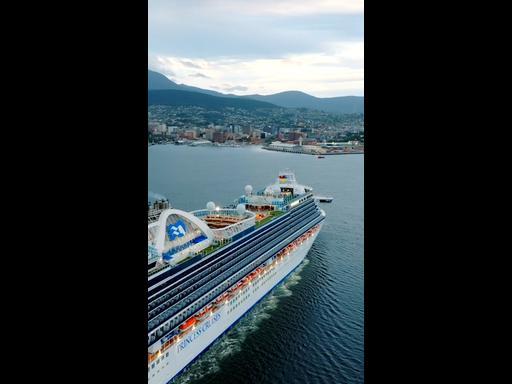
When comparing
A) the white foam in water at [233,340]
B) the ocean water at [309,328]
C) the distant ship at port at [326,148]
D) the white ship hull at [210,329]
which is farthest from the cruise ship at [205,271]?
the distant ship at port at [326,148]

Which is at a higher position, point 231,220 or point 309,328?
point 231,220

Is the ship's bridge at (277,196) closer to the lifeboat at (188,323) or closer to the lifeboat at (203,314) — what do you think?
the lifeboat at (203,314)

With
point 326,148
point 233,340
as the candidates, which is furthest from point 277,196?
point 326,148

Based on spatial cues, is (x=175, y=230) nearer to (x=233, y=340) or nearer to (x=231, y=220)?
(x=233, y=340)

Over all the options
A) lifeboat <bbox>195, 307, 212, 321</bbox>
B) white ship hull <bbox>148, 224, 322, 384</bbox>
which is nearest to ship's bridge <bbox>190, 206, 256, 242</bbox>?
white ship hull <bbox>148, 224, 322, 384</bbox>

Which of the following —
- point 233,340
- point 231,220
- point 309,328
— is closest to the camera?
point 233,340
